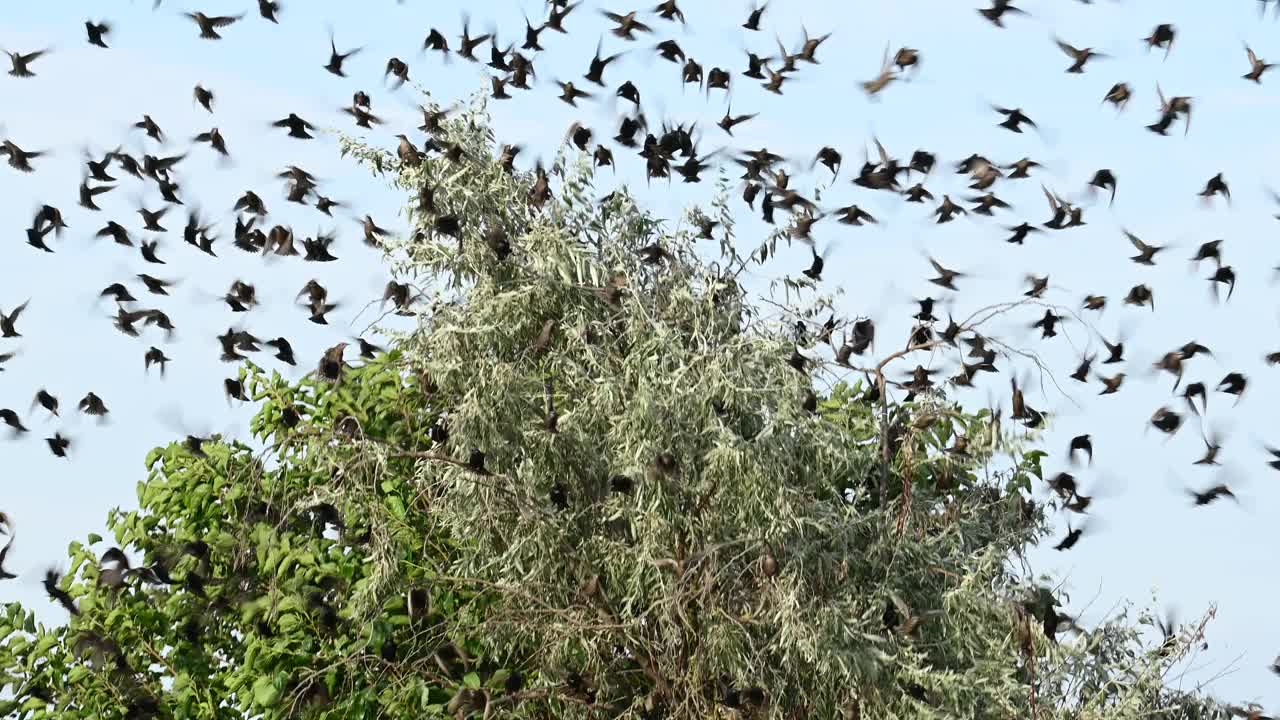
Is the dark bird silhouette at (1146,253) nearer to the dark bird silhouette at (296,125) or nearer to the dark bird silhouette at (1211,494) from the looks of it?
the dark bird silhouette at (1211,494)

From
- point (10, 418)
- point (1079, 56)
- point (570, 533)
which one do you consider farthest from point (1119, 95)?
point (10, 418)

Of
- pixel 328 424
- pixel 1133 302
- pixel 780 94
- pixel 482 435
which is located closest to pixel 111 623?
pixel 328 424

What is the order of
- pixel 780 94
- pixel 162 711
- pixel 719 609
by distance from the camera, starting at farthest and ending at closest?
pixel 780 94 → pixel 162 711 → pixel 719 609

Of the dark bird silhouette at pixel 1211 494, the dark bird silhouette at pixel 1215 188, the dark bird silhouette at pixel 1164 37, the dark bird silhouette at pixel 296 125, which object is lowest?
the dark bird silhouette at pixel 1211 494

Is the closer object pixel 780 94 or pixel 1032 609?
pixel 1032 609

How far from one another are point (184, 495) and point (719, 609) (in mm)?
5341

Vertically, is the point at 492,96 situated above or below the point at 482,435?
above

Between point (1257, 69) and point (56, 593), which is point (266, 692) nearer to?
point (56, 593)

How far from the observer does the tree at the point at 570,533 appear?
11438 mm

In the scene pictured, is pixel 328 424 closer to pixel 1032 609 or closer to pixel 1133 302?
pixel 1032 609

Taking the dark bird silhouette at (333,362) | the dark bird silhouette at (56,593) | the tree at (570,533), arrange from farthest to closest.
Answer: the dark bird silhouette at (56,593), the dark bird silhouette at (333,362), the tree at (570,533)

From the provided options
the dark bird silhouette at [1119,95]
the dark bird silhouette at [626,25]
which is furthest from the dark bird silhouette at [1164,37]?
the dark bird silhouette at [626,25]

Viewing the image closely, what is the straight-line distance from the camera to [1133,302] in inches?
556

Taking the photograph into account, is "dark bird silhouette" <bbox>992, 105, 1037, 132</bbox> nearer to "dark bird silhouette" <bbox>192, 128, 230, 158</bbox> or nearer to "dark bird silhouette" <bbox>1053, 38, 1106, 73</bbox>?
"dark bird silhouette" <bbox>1053, 38, 1106, 73</bbox>
